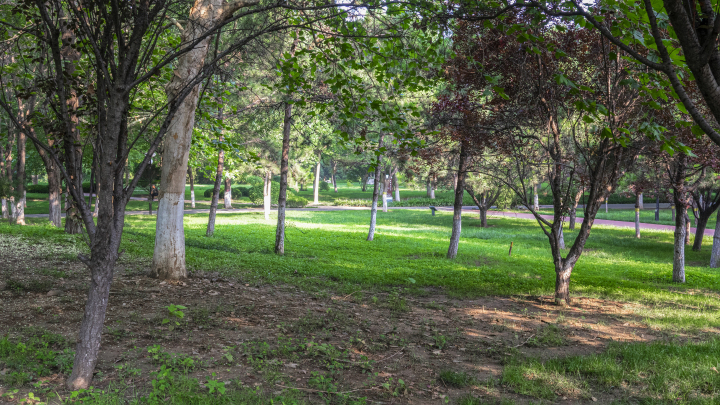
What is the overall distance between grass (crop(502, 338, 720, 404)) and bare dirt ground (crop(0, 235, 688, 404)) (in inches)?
8.4

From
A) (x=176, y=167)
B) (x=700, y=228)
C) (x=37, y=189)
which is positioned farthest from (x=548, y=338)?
(x=37, y=189)

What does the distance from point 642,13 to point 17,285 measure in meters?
7.79

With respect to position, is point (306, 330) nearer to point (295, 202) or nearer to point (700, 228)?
point (700, 228)

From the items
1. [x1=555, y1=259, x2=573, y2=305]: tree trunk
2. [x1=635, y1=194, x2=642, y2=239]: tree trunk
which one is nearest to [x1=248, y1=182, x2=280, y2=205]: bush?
[x1=635, y1=194, x2=642, y2=239]: tree trunk

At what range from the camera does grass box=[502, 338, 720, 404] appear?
167 inches

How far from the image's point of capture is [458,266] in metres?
12.4

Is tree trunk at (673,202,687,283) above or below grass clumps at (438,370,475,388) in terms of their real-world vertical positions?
above

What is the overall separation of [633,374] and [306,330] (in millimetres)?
3739

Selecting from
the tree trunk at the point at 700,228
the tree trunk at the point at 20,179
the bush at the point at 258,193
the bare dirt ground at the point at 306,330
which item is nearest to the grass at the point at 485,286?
the bare dirt ground at the point at 306,330

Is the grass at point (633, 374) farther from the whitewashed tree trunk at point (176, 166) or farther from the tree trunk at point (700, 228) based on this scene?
the tree trunk at point (700, 228)

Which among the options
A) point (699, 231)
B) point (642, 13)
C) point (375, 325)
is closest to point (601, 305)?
point (375, 325)

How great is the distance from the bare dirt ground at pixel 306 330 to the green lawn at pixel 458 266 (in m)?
0.95

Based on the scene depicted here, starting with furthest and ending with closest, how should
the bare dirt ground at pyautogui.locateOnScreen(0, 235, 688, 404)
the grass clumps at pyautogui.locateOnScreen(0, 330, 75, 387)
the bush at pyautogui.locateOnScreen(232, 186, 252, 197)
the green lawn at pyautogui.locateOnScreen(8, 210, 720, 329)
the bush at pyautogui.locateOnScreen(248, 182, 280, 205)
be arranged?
the bush at pyautogui.locateOnScreen(232, 186, 252, 197) < the bush at pyautogui.locateOnScreen(248, 182, 280, 205) < the green lawn at pyautogui.locateOnScreen(8, 210, 720, 329) < the bare dirt ground at pyautogui.locateOnScreen(0, 235, 688, 404) < the grass clumps at pyautogui.locateOnScreen(0, 330, 75, 387)

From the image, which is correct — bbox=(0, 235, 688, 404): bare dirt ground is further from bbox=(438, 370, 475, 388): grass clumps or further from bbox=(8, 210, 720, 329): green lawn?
bbox=(8, 210, 720, 329): green lawn
